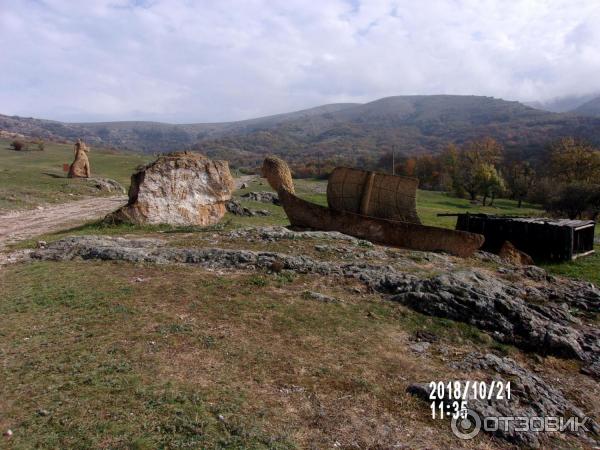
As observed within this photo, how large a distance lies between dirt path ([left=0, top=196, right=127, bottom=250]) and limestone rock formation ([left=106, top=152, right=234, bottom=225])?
328cm

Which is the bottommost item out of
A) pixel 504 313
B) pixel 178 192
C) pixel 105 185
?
pixel 504 313

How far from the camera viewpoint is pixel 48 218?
21859mm

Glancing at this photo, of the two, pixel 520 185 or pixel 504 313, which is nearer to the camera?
pixel 504 313

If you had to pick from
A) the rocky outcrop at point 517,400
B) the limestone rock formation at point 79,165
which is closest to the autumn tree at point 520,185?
the limestone rock formation at point 79,165

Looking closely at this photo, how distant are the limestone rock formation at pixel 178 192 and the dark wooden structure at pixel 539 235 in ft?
42.3

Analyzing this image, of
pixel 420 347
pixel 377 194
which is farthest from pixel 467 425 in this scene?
pixel 377 194

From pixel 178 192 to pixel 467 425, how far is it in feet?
53.6

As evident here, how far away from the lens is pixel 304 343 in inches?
315

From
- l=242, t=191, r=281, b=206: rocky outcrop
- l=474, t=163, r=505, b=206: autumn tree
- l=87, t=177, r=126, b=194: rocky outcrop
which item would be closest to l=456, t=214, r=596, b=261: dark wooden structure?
l=242, t=191, r=281, b=206: rocky outcrop

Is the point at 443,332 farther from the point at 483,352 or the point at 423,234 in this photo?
the point at 423,234

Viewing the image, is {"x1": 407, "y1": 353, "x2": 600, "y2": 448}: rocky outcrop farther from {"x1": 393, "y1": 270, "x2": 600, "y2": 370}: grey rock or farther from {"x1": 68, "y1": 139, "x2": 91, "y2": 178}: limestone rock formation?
{"x1": 68, "y1": 139, "x2": 91, "y2": 178}: limestone rock formation

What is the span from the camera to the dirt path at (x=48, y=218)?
698 inches

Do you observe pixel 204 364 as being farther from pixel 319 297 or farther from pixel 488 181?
pixel 488 181

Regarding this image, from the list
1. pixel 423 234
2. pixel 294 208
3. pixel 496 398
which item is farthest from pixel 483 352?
pixel 294 208
